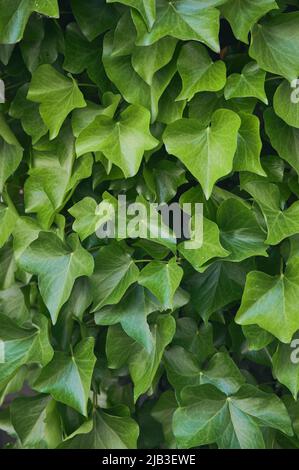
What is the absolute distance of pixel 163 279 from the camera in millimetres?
766

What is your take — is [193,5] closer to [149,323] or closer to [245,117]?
[245,117]

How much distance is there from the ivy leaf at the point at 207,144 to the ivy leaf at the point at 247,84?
0.03 metres

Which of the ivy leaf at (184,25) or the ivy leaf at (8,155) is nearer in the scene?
the ivy leaf at (184,25)

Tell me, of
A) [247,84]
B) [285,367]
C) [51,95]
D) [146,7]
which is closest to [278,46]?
[247,84]

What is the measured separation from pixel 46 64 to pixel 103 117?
0.11 m

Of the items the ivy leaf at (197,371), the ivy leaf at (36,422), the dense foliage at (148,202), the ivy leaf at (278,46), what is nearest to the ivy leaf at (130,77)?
the dense foliage at (148,202)

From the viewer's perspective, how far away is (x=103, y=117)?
2.55 feet

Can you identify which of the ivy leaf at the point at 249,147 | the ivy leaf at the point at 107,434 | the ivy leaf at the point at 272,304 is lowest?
the ivy leaf at the point at 107,434

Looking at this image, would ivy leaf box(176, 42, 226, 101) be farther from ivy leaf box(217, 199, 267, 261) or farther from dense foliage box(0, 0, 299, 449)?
ivy leaf box(217, 199, 267, 261)

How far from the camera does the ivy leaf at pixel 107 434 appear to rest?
0.87 meters

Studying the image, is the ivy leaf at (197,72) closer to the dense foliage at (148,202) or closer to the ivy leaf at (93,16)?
the dense foliage at (148,202)

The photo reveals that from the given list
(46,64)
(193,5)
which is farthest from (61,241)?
(193,5)
